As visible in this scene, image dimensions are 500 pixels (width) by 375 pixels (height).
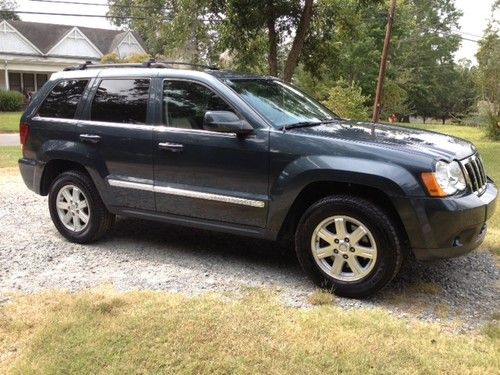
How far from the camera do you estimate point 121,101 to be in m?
5.28

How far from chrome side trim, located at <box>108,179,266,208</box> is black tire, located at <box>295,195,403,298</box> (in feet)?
1.51

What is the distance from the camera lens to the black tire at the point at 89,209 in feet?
17.9

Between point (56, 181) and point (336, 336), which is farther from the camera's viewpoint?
point (56, 181)

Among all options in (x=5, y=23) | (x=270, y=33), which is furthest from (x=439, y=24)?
(x=270, y=33)

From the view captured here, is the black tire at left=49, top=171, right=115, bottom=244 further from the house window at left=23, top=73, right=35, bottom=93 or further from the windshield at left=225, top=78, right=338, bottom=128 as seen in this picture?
the house window at left=23, top=73, right=35, bottom=93

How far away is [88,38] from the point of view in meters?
44.4

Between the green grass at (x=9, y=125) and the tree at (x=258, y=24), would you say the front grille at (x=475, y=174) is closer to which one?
the tree at (x=258, y=24)

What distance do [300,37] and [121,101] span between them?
26.4ft

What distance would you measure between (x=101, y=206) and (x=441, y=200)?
330 cm

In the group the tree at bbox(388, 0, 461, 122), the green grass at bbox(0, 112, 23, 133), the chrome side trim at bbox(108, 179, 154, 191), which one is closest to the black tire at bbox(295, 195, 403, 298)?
the chrome side trim at bbox(108, 179, 154, 191)

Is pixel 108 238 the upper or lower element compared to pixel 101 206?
lower

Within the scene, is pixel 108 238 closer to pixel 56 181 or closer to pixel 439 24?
pixel 56 181

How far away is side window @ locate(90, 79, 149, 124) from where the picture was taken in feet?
16.9

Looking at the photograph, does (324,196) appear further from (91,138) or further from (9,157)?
(9,157)
